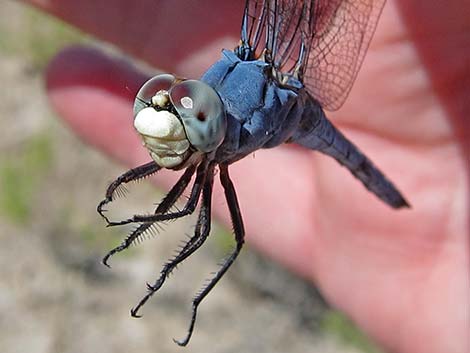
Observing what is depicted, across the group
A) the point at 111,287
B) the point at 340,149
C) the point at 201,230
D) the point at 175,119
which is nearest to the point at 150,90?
the point at 175,119

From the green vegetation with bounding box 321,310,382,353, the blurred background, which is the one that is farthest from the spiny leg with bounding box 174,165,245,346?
the green vegetation with bounding box 321,310,382,353

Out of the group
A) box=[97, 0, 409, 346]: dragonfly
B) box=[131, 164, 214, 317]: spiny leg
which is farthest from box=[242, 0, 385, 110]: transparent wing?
box=[131, 164, 214, 317]: spiny leg

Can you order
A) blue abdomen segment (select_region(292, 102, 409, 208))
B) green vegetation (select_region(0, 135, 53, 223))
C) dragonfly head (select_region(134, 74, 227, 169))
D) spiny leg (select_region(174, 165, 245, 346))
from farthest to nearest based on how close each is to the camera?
green vegetation (select_region(0, 135, 53, 223))
blue abdomen segment (select_region(292, 102, 409, 208))
spiny leg (select_region(174, 165, 245, 346))
dragonfly head (select_region(134, 74, 227, 169))

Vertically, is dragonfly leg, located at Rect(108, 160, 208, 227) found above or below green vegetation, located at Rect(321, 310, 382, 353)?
above

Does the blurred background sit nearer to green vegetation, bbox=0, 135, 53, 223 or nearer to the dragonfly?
green vegetation, bbox=0, 135, 53, 223

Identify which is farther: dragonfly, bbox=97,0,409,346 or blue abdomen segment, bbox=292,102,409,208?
blue abdomen segment, bbox=292,102,409,208

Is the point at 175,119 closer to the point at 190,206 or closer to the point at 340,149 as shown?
the point at 190,206

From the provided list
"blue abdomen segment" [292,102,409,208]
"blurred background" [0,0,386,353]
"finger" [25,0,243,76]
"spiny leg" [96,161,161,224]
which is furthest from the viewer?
"blurred background" [0,0,386,353]

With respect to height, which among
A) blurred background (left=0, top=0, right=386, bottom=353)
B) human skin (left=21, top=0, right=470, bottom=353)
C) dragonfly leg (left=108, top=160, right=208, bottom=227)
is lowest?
blurred background (left=0, top=0, right=386, bottom=353)
